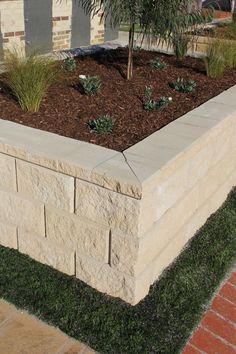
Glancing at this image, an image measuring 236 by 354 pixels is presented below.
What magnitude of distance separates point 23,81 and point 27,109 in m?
0.25

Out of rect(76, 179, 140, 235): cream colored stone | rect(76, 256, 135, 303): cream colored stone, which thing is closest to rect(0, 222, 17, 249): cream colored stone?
rect(76, 256, 135, 303): cream colored stone

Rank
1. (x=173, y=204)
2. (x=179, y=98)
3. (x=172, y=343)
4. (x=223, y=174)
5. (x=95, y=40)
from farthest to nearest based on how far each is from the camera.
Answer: (x=95, y=40), (x=179, y=98), (x=223, y=174), (x=173, y=204), (x=172, y=343)

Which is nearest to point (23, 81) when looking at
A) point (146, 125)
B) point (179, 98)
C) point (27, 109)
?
point (27, 109)

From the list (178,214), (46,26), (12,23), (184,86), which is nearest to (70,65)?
(184,86)

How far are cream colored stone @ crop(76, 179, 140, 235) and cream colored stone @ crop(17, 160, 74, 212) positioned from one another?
76mm

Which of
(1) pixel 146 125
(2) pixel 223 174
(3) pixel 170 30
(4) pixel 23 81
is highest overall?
(3) pixel 170 30

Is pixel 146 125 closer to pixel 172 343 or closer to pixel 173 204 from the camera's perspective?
pixel 173 204

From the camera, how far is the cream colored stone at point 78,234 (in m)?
2.87

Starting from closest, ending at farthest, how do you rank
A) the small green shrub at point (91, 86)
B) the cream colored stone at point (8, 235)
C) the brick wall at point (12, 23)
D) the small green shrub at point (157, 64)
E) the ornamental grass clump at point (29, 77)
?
the cream colored stone at point (8, 235), the ornamental grass clump at point (29, 77), the small green shrub at point (91, 86), the small green shrub at point (157, 64), the brick wall at point (12, 23)

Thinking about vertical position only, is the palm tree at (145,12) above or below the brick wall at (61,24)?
above

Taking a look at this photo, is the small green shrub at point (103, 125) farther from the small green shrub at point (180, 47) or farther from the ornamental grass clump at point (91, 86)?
Result: the small green shrub at point (180, 47)

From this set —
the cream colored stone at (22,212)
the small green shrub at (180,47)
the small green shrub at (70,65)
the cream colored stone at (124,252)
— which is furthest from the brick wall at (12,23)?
the cream colored stone at (124,252)

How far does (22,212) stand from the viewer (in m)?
3.20

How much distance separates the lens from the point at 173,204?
306 cm
